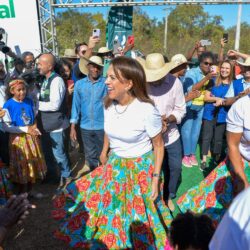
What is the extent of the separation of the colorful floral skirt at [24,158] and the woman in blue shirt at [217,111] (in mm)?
2553

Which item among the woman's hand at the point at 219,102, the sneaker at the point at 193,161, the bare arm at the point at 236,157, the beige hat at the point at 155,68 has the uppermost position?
the beige hat at the point at 155,68

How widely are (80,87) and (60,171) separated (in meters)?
1.27

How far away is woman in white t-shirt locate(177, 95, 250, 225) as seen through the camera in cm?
212

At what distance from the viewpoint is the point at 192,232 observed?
1803mm

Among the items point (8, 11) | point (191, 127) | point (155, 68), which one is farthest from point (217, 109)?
point (8, 11)

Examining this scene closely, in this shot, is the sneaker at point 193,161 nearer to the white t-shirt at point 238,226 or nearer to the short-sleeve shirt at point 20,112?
the short-sleeve shirt at point 20,112

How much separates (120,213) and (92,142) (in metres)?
1.52

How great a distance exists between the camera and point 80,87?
382cm

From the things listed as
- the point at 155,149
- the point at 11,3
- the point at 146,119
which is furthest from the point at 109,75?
the point at 11,3

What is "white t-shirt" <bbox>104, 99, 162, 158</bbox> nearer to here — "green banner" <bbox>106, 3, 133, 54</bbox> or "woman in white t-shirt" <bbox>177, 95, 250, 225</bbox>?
"woman in white t-shirt" <bbox>177, 95, 250, 225</bbox>

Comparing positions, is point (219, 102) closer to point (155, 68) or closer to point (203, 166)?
point (203, 166)

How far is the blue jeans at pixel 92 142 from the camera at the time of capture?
3902mm

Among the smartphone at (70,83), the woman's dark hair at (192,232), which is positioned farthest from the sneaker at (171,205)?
the smartphone at (70,83)

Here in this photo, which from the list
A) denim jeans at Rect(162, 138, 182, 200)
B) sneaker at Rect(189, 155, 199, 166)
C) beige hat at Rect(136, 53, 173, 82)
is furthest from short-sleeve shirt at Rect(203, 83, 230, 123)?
beige hat at Rect(136, 53, 173, 82)
